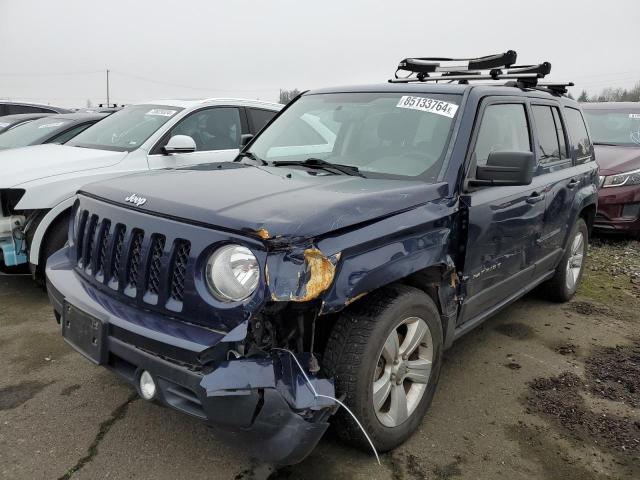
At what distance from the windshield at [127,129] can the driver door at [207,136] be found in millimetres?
175

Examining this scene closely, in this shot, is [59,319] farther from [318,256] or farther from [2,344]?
[318,256]

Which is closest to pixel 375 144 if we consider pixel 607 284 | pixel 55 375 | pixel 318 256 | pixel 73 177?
pixel 318 256

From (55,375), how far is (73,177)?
1885 mm

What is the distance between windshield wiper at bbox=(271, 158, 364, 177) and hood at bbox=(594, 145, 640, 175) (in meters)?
5.40

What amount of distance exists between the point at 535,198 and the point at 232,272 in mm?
2460

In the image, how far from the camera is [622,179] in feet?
22.7

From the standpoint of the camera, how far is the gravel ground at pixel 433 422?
8.25ft

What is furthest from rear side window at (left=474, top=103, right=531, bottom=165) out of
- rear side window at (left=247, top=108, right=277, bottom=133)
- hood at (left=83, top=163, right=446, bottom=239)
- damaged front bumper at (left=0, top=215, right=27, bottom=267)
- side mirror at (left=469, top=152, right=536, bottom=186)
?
damaged front bumper at (left=0, top=215, right=27, bottom=267)

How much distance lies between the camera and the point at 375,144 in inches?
128

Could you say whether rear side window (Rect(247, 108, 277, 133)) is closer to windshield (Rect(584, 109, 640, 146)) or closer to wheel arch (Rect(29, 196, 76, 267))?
wheel arch (Rect(29, 196, 76, 267))

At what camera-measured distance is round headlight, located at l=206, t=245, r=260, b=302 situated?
208cm

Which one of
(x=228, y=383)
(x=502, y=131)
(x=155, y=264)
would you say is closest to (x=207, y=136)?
(x=502, y=131)

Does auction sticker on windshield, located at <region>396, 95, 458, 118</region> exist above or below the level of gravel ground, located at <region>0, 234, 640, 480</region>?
above

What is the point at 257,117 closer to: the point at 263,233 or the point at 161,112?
the point at 161,112
